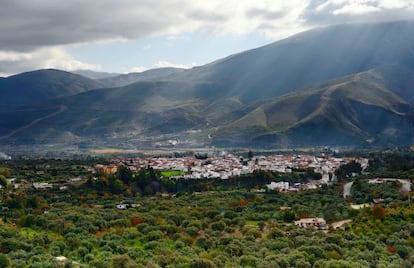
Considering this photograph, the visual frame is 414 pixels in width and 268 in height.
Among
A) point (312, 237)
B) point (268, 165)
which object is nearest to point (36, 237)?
point (312, 237)

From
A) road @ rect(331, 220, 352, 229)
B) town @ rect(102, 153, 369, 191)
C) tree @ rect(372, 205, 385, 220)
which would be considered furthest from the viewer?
town @ rect(102, 153, 369, 191)

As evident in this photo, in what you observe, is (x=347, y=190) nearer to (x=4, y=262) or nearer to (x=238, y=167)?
(x=238, y=167)

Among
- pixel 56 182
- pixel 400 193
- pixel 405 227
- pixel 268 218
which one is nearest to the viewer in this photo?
pixel 405 227

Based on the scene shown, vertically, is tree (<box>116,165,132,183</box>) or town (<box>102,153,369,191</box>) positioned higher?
tree (<box>116,165,132,183</box>)

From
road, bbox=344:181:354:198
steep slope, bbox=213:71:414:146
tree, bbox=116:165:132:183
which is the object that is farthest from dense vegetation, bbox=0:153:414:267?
steep slope, bbox=213:71:414:146

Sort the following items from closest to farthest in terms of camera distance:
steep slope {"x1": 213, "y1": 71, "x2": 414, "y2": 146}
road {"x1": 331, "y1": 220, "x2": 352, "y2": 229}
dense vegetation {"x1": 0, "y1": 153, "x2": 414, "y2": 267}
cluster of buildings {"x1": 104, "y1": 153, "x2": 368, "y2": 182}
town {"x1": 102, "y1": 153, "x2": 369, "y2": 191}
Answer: dense vegetation {"x1": 0, "y1": 153, "x2": 414, "y2": 267} < road {"x1": 331, "y1": 220, "x2": 352, "y2": 229} < town {"x1": 102, "y1": 153, "x2": 369, "y2": 191} < cluster of buildings {"x1": 104, "y1": 153, "x2": 368, "y2": 182} < steep slope {"x1": 213, "y1": 71, "x2": 414, "y2": 146}

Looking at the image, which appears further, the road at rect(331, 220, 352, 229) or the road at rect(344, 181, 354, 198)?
the road at rect(344, 181, 354, 198)

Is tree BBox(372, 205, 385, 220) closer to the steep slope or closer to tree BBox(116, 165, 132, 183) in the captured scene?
tree BBox(116, 165, 132, 183)

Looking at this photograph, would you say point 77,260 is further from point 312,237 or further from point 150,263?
point 312,237
